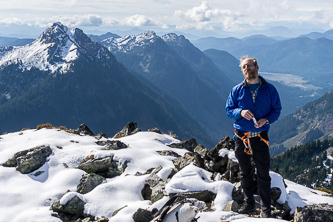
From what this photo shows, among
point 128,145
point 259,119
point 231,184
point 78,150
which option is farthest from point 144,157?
point 259,119

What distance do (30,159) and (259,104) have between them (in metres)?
13.7

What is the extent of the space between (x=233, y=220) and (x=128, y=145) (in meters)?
11.3

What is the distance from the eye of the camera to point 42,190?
13.0 m

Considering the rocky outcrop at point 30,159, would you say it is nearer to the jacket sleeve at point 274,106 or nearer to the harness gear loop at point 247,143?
the harness gear loop at point 247,143

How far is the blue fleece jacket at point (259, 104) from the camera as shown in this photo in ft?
28.7

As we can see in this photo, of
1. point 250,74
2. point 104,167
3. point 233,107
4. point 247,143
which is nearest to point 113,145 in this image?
point 104,167

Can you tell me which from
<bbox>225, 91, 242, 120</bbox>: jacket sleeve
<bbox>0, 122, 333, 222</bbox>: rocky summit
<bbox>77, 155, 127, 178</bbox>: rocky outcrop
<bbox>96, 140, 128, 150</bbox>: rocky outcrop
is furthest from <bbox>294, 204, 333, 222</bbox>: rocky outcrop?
<bbox>96, 140, 128, 150</bbox>: rocky outcrop

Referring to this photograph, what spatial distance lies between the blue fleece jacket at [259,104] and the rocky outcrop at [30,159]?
Answer: 12416mm

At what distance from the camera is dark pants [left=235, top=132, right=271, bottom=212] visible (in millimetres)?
9000

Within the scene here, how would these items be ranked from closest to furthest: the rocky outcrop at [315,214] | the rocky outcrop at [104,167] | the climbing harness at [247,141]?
the rocky outcrop at [315,214]
the climbing harness at [247,141]
the rocky outcrop at [104,167]

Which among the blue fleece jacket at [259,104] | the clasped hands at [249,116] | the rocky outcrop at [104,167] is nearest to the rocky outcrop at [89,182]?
the rocky outcrop at [104,167]

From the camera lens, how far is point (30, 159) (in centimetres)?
1546

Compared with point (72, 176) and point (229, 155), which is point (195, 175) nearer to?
point (229, 155)

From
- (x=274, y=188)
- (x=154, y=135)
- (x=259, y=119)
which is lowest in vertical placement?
(x=154, y=135)
